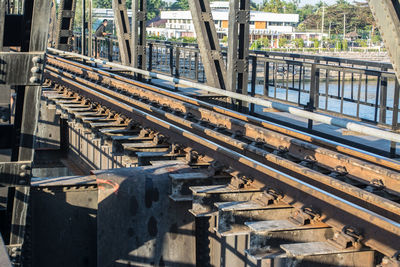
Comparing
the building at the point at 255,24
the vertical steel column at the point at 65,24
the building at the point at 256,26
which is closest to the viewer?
the vertical steel column at the point at 65,24

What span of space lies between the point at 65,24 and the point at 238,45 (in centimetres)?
1519

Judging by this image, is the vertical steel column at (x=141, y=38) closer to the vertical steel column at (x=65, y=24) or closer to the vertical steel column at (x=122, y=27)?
the vertical steel column at (x=122, y=27)

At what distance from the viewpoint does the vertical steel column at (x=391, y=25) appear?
17.9ft

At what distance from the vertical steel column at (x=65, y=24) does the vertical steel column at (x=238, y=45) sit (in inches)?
562

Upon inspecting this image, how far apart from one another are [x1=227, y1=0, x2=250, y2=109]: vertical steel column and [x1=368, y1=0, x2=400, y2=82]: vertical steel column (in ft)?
21.0

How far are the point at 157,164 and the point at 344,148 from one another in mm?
2020

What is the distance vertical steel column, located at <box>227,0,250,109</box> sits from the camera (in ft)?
39.2

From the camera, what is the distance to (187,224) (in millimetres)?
6918

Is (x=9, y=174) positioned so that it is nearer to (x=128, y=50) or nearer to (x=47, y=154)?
(x=47, y=154)

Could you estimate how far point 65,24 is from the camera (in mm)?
26047

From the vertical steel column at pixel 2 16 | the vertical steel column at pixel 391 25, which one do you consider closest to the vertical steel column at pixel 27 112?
the vertical steel column at pixel 2 16

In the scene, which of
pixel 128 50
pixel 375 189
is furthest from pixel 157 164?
pixel 128 50

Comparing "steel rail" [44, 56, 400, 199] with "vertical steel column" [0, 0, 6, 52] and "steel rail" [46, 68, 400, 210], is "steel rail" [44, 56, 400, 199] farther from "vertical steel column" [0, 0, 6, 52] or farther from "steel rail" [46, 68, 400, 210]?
"vertical steel column" [0, 0, 6, 52]

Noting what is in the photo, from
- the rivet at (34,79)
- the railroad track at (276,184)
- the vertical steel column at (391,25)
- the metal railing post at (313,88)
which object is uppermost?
the vertical steel column at (391,25)
